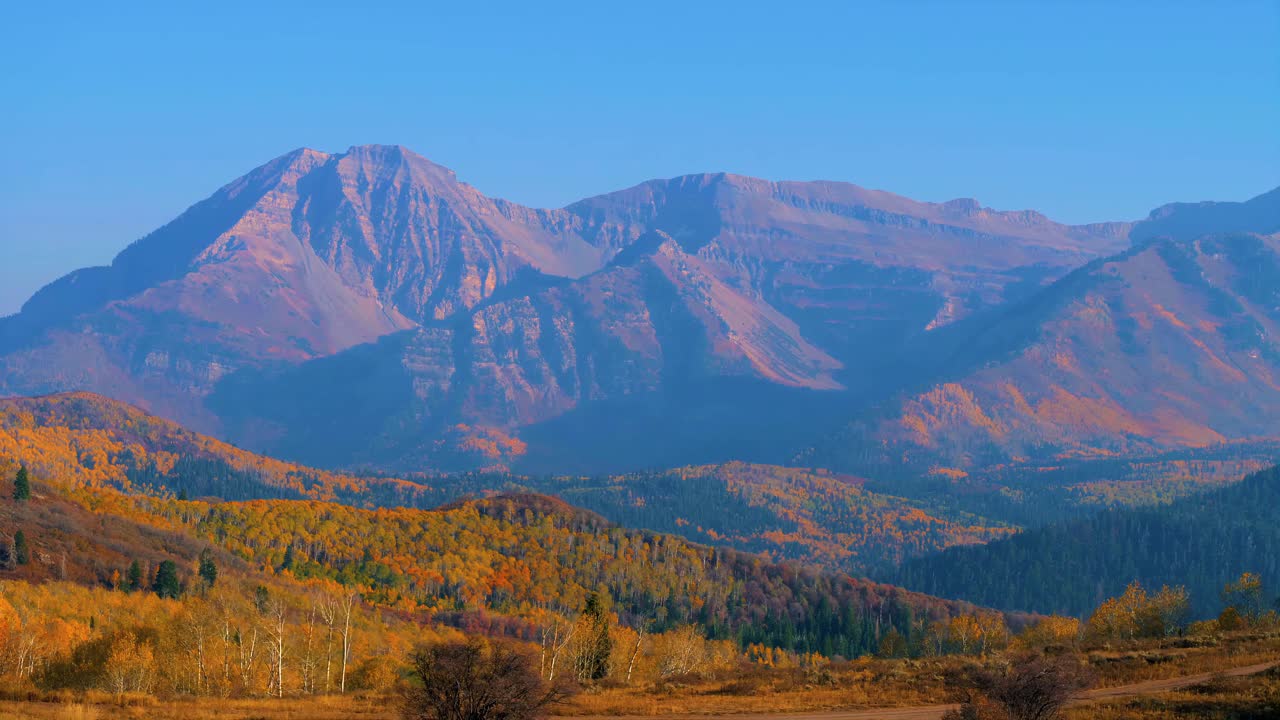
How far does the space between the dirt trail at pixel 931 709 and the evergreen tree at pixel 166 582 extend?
388 ft

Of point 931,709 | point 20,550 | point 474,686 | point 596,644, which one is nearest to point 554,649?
point 596,644

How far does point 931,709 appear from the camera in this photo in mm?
70688

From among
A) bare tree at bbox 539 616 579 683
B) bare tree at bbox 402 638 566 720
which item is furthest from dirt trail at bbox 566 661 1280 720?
bare tree at bbox 539 616 579 683

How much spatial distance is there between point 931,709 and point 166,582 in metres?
133

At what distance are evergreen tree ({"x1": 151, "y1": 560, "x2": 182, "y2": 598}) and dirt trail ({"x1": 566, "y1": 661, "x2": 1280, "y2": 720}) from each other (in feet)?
388

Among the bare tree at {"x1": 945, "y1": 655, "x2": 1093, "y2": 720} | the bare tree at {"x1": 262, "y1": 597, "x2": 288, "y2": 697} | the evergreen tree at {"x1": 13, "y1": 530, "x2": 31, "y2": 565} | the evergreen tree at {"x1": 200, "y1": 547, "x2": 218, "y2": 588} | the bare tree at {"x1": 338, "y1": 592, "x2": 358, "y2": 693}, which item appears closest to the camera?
the bare tree at {"x1": 945, "y1": 655, "x2": 1093, "y2": 720}

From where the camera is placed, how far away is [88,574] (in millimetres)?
175000

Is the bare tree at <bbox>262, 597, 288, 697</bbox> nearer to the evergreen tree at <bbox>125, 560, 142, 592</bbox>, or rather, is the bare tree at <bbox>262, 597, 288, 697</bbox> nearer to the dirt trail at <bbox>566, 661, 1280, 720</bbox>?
the dirt trail at <bbox>566, 661, 1280, 720</bbox>

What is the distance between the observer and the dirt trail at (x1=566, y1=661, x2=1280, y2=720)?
225ft

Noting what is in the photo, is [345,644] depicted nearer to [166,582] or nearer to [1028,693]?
[1028,693]

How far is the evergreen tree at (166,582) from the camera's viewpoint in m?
170

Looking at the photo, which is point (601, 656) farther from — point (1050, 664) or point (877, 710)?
point (1050, 664)

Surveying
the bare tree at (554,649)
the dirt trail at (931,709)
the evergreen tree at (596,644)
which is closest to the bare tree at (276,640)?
the bare tree at (554,649)

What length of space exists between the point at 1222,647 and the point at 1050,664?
33.0 meters
